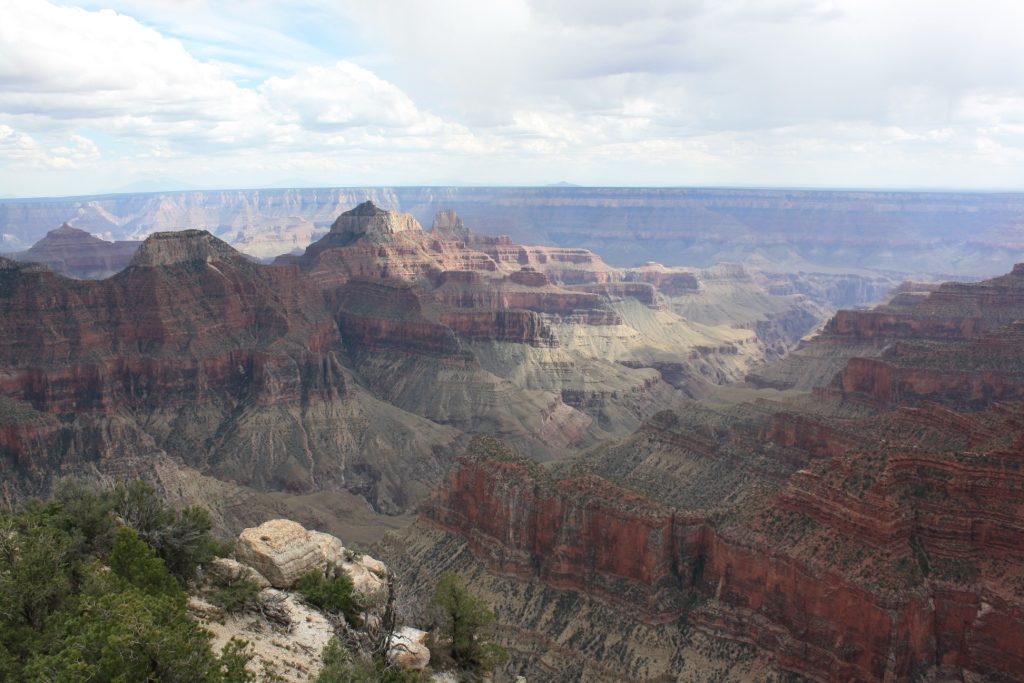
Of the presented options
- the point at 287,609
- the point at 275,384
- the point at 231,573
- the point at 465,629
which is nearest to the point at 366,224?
the point at 275,384

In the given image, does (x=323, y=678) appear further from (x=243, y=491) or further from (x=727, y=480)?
(x=243, y=491)

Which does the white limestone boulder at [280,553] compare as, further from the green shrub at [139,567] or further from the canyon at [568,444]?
the canyon at [568,444]

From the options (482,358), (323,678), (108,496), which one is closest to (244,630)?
(323,678)

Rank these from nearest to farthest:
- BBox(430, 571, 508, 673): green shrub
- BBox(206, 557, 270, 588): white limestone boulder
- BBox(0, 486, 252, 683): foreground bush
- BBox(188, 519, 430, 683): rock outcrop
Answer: BBox(0, 486, 252, 683): foreground bush, BBox(188, 519, 430, 683): rock outcrop, BBox(206, 557, 270, 588): white limestone boulder, BBox(430, 571, 508, 673): green shrub

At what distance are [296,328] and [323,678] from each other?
340 feet

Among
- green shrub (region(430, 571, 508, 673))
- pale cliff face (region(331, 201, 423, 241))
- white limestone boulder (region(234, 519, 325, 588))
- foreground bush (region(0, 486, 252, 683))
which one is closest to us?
foreground bush (region(0, 486, 252, 683))

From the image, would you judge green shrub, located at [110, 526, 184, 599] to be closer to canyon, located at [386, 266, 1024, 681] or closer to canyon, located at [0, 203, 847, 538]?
canyon, located at [386, 266, 1024, 681]

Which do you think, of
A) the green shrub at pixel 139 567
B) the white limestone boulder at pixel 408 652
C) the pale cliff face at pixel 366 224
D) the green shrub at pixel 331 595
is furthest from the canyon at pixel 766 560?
the pale cliff face at pixel 366 224

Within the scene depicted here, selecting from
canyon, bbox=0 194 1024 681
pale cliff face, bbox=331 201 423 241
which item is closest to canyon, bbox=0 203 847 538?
canyon, bbox=0 194 1024 681

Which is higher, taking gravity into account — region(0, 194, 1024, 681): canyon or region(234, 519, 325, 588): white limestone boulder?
region(234, 519, 325, 588): white limestone boulder

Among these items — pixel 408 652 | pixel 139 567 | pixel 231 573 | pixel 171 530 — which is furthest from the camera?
pixel 231 573

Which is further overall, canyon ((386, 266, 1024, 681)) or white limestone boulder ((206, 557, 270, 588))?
canyon ((386, 266, 1024, 681))

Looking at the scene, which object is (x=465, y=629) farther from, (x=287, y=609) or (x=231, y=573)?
(x=231, y=573)

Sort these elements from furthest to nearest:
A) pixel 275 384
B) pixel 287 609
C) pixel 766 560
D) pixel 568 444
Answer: pixel 568 444, pixel 275 384, pixel 766 560, pixel 287 609
